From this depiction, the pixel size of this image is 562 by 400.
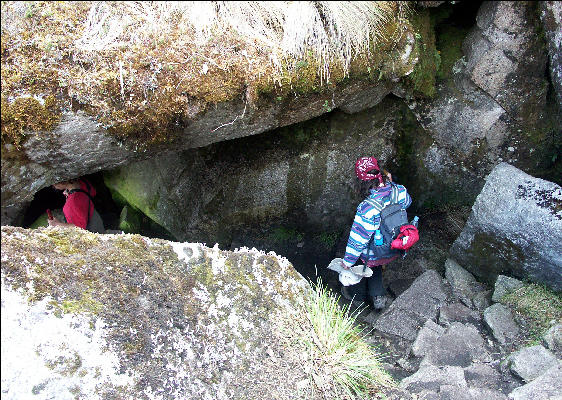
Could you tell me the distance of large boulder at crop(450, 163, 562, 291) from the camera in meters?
5.16

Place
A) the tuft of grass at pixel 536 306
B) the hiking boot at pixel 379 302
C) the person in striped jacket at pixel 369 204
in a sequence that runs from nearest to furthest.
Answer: the tuft of grass at pixel 536 306
the person in striped jacket at pixel 369 204
the hiking boot at pixel 379 302

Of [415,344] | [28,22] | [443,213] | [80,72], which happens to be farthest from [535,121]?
[28,22]

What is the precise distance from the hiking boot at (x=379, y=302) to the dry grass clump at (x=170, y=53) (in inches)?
127

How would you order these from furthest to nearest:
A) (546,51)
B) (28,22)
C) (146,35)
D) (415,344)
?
(546,51), (415,344), (146,35), (28,22)

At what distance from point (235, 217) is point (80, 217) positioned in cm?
234

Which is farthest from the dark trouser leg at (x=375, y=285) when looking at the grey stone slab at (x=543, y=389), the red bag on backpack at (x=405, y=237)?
the grey stone slab at (x=543, y=389)

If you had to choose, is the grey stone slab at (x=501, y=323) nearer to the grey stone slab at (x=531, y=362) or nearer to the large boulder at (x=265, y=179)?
the grey stone slab at (x=531, y=362)

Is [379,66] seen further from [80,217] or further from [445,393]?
[80,217]

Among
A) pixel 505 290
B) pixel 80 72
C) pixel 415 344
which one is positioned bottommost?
pixel 415 344

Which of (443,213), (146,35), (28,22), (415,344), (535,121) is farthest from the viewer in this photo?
(443,213)

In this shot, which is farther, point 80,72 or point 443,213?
point 443,213

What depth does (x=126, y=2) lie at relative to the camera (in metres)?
4.46

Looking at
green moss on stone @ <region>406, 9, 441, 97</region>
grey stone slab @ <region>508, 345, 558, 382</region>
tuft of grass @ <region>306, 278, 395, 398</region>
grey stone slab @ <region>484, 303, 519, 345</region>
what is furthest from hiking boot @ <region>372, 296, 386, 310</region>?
green moss on stone @ <region>406, 9, 441, 97</region>

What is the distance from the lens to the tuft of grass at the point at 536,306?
16.9ft
